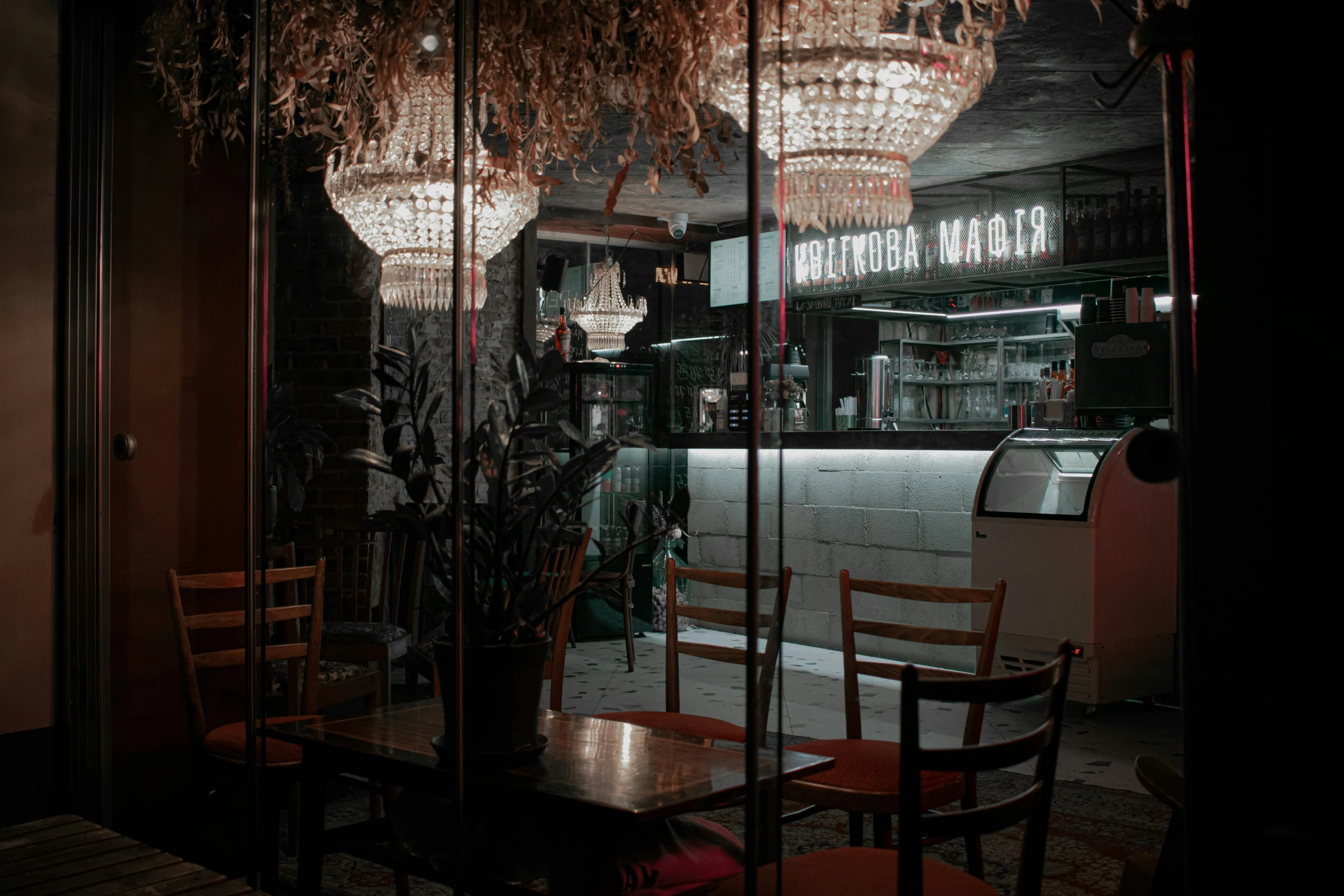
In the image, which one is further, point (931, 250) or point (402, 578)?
point (931, 250)

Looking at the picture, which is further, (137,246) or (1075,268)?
(1075,268)

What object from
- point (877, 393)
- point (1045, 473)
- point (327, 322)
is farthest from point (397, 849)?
point (877, 393)

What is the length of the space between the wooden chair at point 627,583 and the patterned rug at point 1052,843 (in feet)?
2.63

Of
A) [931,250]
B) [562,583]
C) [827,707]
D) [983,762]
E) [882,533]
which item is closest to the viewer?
[983,762]

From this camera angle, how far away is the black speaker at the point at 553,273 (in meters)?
2.09

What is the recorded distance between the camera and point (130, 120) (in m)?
3.23

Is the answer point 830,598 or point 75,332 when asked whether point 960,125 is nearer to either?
point 830,598

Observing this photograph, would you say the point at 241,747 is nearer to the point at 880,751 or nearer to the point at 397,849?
the point at 397,849

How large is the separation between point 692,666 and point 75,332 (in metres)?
2.11

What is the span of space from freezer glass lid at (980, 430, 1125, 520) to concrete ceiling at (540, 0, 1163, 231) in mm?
1630

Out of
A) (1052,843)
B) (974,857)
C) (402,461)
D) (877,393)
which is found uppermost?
(877,393)

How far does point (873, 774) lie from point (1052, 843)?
3.80ft

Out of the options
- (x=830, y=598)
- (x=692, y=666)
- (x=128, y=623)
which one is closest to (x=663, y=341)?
(x=692, y=666)

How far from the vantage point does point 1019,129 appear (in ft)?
19.2
